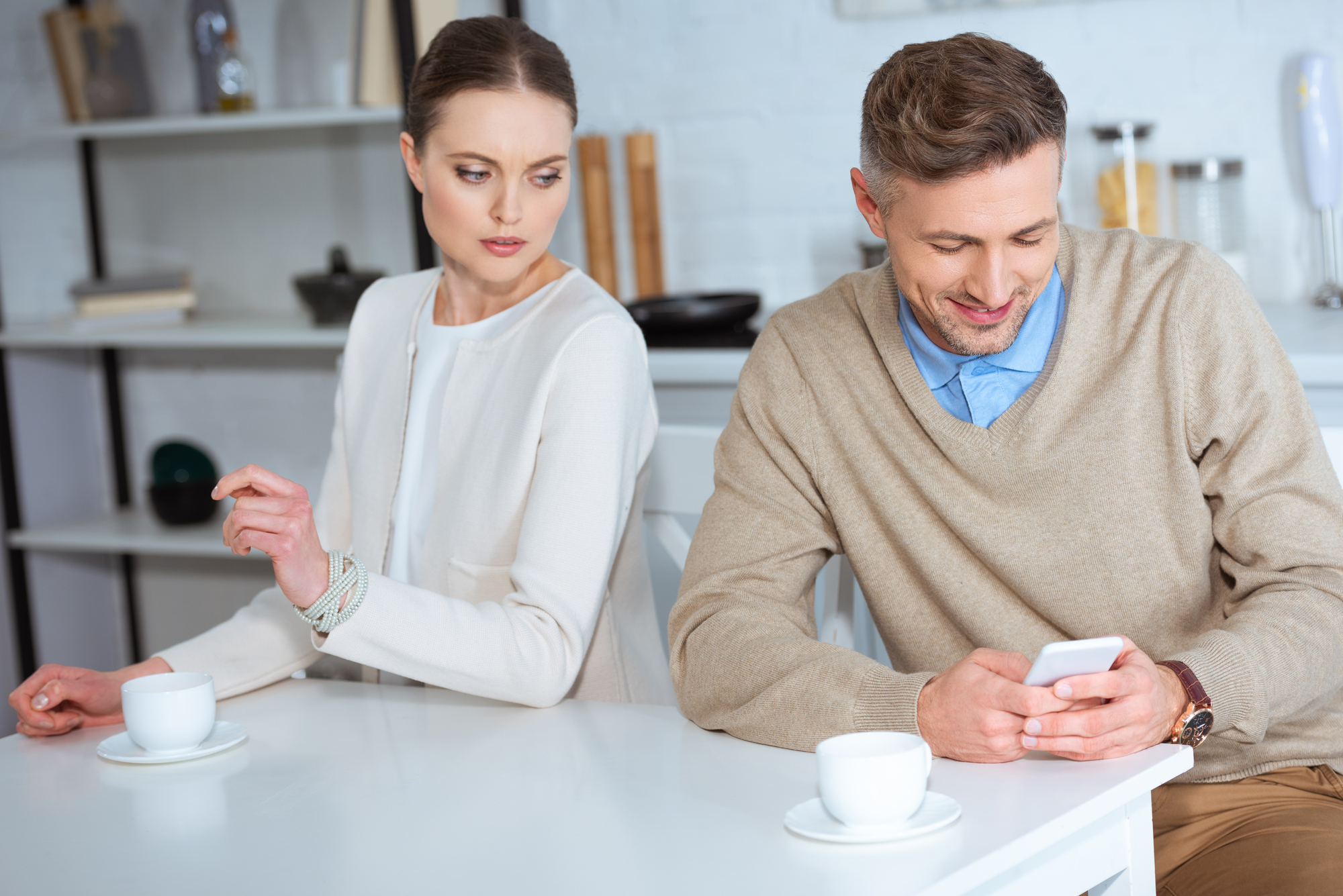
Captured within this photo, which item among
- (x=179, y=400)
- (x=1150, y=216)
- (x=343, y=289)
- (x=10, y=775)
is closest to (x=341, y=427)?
(x=10, y=775)

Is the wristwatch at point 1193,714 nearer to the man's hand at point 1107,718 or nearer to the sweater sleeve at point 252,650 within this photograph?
the man's hand at point 1107,718

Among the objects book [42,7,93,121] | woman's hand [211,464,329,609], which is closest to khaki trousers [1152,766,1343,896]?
woman's hand [211,464,329,609]

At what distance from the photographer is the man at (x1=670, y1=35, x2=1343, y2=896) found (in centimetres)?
127

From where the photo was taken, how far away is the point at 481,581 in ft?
5.08

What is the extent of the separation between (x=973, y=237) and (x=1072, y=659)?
1.51ft

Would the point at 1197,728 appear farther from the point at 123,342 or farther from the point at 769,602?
the point at 123,342

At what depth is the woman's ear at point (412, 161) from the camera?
1.68 m

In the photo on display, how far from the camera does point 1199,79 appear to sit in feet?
8.43

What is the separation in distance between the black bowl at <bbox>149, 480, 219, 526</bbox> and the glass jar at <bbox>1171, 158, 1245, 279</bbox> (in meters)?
2.21

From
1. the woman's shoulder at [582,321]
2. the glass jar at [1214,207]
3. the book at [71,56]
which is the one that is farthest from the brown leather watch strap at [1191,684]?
the book at [71,56]

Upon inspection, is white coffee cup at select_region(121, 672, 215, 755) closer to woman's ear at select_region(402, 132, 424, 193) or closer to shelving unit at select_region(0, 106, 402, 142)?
woman's ear at select_region(402, 132, 424, 193)

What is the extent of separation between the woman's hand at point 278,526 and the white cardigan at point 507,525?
0.07m

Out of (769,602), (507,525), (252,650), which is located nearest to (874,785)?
(769,602)

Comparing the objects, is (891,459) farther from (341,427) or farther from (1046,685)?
(341,427)
